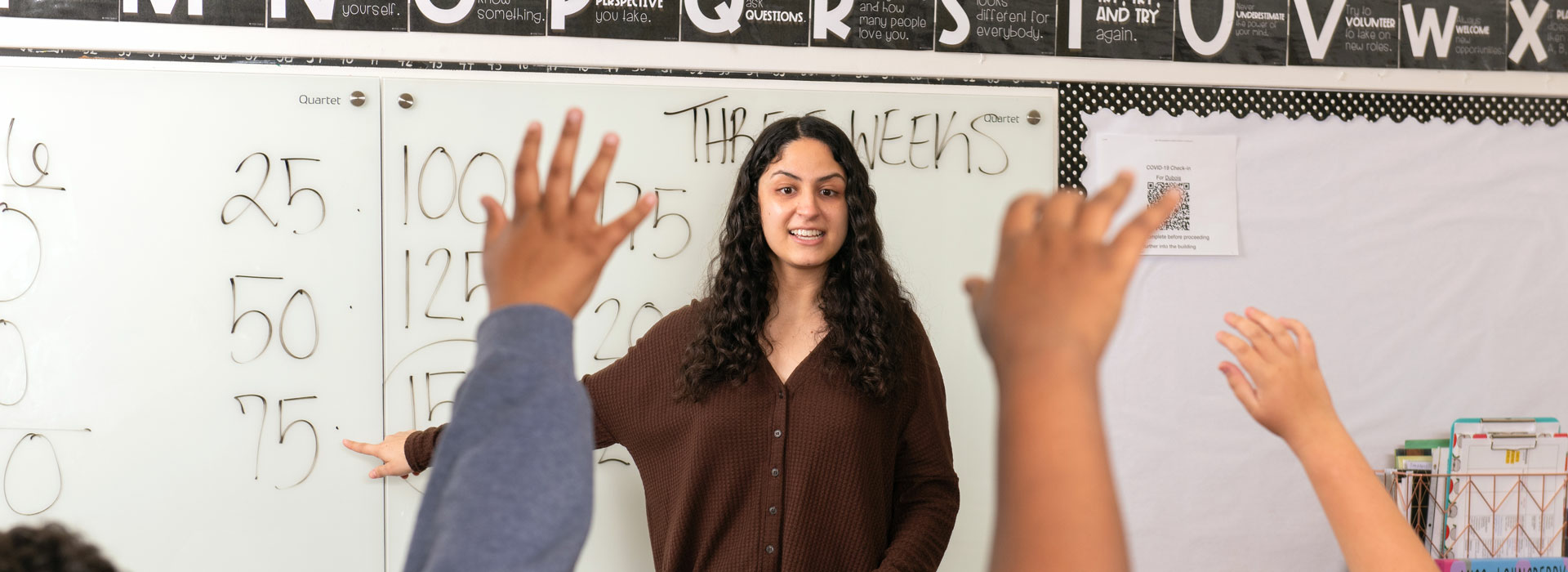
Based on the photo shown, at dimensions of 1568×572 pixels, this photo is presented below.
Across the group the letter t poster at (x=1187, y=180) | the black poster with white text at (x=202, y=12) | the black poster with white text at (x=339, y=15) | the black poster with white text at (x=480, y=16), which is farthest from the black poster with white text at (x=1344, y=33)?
the black poster with white text at (x=202, y=12)

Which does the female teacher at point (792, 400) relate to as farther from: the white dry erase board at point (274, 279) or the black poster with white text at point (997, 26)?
the black poster with white text at point (997, 26)

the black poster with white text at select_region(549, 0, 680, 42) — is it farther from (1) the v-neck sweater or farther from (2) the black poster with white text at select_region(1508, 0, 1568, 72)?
(2) the black poster with white text at select_region(1508, 0, 1568, 72)

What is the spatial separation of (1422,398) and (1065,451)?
7.01ft

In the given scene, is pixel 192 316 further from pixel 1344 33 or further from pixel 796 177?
pixel 1344 33

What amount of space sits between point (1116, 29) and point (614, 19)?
3.24 ft

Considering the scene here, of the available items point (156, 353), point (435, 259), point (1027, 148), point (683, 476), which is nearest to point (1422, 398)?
A: point (1027, 148)

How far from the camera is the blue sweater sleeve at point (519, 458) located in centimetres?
45

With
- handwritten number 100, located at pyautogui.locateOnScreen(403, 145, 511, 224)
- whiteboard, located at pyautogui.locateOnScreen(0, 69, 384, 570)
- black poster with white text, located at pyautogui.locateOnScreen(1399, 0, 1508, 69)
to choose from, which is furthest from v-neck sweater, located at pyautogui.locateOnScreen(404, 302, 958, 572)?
black poster with white text, located at pyautogui.locateOnScreen(1399, 0, 1508, 69)

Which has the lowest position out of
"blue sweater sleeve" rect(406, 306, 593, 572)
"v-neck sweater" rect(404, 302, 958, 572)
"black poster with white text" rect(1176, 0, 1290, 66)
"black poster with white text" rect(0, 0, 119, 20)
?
"v-neck sweater" rect(404, 302, 958, 572)

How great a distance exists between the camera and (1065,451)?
13.6 inches

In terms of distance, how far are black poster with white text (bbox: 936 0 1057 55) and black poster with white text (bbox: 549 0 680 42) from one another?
527 millimetres

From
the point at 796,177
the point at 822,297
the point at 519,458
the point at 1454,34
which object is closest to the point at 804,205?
the point at 796,177

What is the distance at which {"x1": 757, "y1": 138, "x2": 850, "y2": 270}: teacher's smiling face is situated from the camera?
60.9 inches

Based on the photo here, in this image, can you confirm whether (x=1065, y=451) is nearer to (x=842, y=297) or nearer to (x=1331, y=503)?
(x=1331, y=503)
